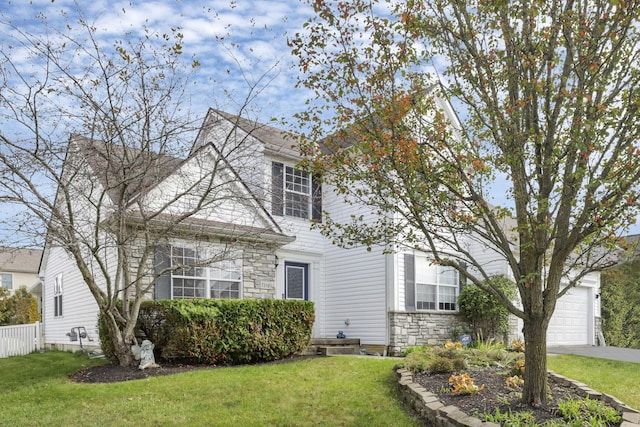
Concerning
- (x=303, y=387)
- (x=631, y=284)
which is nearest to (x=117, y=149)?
(x=303, y=387)

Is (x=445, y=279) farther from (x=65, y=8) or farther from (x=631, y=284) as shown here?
(x=631, y=284)

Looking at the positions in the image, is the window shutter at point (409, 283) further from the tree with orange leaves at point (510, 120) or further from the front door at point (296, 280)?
the tree with orange leaves at point (510, 120)

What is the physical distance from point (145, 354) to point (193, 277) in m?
2.81

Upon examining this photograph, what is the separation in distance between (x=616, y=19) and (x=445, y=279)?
1041 cm

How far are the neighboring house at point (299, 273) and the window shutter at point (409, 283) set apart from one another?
25 millimetres

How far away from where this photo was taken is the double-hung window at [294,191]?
15.0 meters

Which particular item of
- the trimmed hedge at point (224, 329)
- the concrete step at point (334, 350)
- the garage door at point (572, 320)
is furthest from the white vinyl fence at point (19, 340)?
the garage door at point (572, 320)

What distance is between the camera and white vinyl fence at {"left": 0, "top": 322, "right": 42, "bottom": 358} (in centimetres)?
1741

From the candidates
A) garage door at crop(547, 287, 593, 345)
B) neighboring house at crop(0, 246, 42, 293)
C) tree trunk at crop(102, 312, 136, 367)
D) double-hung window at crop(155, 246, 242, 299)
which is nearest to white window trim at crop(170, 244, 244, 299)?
double-hung window at crop(155, 246, 242, 299)

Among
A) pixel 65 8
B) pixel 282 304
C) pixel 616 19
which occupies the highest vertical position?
pixel 65 8

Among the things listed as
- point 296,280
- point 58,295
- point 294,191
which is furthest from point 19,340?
point 294,191

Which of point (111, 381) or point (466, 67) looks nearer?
point (466, 67)

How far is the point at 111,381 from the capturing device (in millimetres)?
9164

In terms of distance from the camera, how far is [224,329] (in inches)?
423
